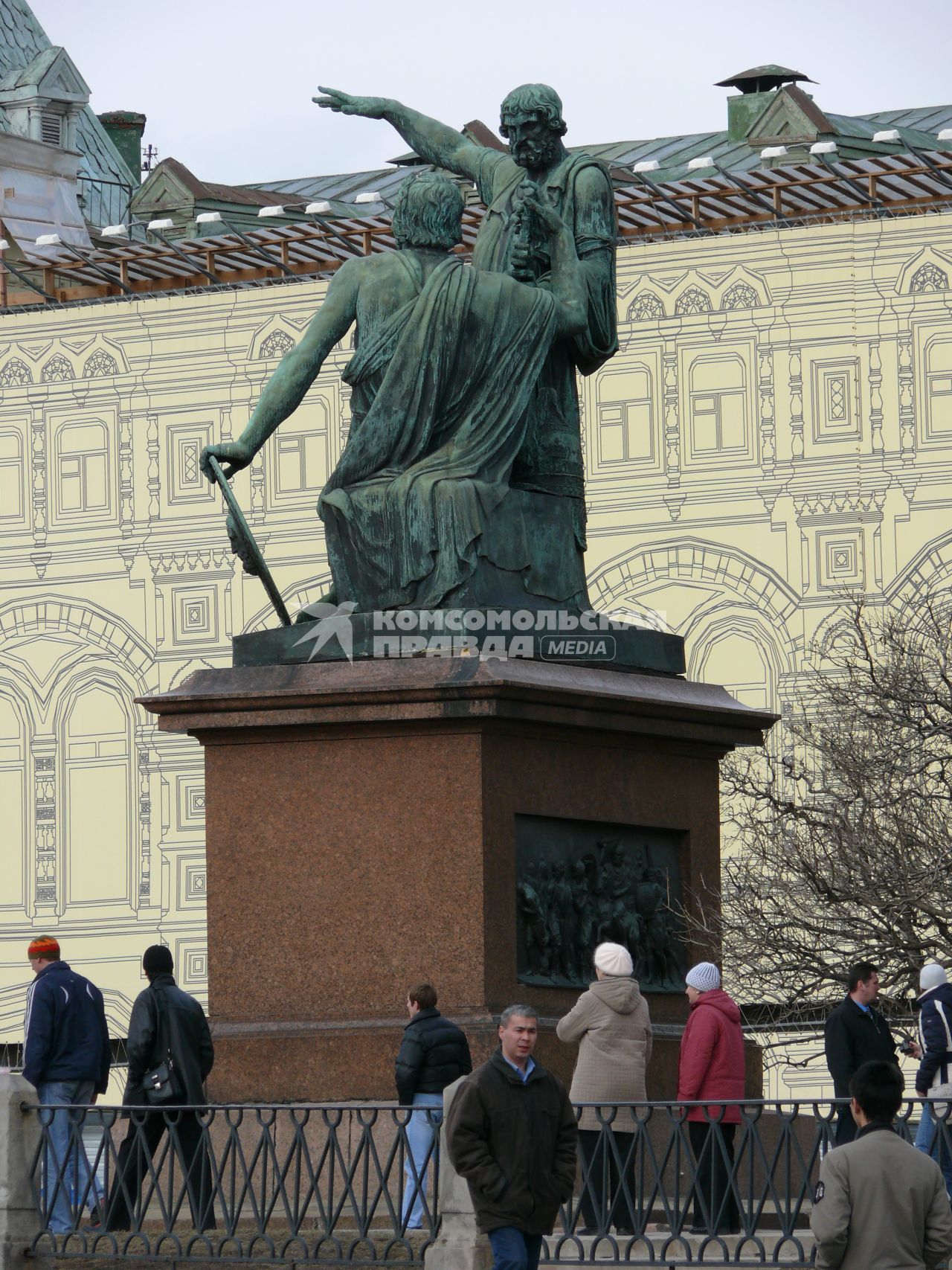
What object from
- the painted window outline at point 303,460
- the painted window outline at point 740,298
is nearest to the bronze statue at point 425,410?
Answer: the painted window outline at point 740,298

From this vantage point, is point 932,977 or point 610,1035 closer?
point 610,1035

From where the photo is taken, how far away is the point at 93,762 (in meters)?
40.2

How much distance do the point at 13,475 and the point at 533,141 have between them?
27.5 metres

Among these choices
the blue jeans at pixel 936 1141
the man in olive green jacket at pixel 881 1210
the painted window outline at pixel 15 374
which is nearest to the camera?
the man in olive green jacket at pixel 881 1210

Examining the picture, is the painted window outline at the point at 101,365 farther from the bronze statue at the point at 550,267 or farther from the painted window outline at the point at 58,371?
the bronze statue at the point at 550,267

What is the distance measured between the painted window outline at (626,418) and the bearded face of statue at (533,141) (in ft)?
76.7

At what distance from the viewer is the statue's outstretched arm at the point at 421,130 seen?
14820 millimetres

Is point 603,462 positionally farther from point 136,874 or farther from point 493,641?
point 493,641

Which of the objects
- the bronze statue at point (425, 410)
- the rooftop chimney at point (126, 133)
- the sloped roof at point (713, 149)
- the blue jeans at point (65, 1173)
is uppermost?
the rooftop chimney at point (126, 133)

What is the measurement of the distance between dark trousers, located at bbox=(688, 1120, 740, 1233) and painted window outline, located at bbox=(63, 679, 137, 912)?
2862 cm

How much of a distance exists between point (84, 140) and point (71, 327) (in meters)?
8.77

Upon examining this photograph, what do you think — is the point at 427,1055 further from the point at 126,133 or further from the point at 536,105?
the point at 126,133

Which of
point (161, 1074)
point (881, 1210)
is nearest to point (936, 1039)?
point (161, 1074)

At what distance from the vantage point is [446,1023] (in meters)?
12.1
